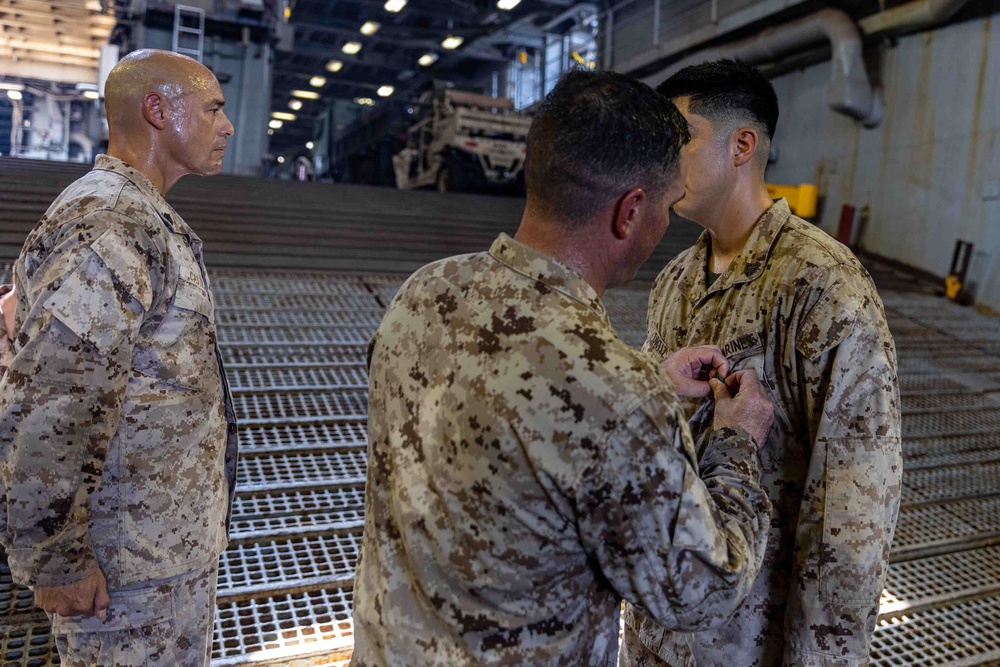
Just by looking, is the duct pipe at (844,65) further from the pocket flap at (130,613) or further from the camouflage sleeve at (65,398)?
the pocket flap at (130,613)

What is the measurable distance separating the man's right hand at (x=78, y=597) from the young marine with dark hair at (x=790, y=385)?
Answer: 1.15m

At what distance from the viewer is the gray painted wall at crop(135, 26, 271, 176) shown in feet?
40.0

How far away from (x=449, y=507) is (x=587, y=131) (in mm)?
556

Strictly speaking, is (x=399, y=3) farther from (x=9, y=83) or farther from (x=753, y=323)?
(x=753, y=323)

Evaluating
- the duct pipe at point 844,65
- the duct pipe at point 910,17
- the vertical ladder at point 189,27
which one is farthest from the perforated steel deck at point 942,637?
the vertical ladder at point 189,27

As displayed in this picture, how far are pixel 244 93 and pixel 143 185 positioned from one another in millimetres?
11775

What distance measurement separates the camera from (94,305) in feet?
4.64

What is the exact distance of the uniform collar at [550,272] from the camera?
1.05 m

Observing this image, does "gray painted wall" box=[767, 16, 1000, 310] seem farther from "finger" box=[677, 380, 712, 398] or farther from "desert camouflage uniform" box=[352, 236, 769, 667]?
"desert camouflage uniform" box=[352, 236, 769, 667]

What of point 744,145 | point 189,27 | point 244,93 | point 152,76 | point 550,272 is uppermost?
point 189,27

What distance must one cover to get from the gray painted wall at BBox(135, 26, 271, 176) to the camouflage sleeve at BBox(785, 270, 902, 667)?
12.1 metres

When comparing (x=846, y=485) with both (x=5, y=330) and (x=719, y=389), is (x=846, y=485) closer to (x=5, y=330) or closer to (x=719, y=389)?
(x=719, y=389)

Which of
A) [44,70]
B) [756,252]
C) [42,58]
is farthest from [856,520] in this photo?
[44,70]

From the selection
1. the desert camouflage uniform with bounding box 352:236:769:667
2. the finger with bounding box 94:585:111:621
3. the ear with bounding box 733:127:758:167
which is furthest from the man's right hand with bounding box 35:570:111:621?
the ear with bounding box 733:127:758:167
